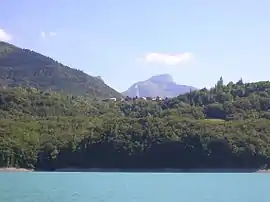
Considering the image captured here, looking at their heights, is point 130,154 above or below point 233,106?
below

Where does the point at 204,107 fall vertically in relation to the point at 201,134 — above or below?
above

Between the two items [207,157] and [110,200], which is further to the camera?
[207,157]

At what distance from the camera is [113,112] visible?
7392 inches

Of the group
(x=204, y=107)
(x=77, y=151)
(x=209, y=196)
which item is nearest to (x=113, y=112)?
(x=204, y=107)

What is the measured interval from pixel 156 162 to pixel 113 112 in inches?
2438

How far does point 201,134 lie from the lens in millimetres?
128125

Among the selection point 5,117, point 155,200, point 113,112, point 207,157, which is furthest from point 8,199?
point 113,112

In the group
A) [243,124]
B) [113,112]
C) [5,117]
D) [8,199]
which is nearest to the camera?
[8,199]

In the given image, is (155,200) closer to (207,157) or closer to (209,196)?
(209,196)

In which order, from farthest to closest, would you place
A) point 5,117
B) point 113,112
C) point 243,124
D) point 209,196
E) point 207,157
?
1. point 113,112
2. point 5,117
3. point 243,124
4. point 207,157
5. point 209,196

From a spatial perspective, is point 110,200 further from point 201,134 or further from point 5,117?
point 5,117

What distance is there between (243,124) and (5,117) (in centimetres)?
6277

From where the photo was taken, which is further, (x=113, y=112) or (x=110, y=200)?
(x=113, y=112)

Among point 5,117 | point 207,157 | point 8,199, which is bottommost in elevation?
point 8,199
